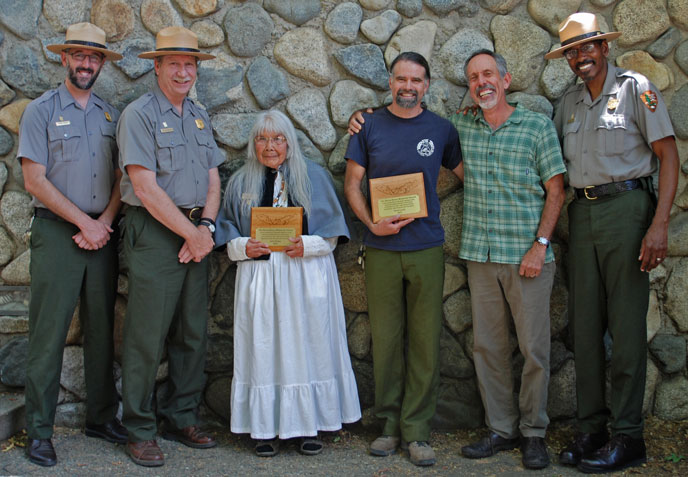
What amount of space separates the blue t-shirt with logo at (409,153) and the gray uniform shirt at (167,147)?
2.68 ft

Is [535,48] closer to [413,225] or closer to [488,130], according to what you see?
[488,130]

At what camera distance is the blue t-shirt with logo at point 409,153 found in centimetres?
373

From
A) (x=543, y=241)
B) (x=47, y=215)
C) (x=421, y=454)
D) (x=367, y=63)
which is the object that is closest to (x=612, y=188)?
(x=543, y=241)

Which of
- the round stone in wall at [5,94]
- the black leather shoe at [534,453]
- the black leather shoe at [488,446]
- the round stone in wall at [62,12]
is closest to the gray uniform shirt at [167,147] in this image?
the round stone in wall at [62,12]

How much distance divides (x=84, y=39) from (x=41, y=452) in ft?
7.13

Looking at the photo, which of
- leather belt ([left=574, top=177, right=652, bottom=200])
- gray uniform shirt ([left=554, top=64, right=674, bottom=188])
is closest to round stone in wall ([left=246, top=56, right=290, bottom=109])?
gray uniform shirt ([left=554, top=64, right=674, bottom=188])

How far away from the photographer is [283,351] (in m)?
3.64

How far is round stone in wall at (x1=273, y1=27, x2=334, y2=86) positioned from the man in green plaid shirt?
89cm

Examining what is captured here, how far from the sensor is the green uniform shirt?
363cm

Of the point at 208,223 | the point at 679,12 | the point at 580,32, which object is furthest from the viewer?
the point at 679,12

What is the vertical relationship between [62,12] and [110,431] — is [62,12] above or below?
above

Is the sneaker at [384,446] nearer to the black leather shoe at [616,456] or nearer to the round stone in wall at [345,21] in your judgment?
the black leather shoe at [616,456]

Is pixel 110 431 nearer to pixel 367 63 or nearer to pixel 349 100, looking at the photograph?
pixel 349 100

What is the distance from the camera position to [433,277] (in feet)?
12.3
